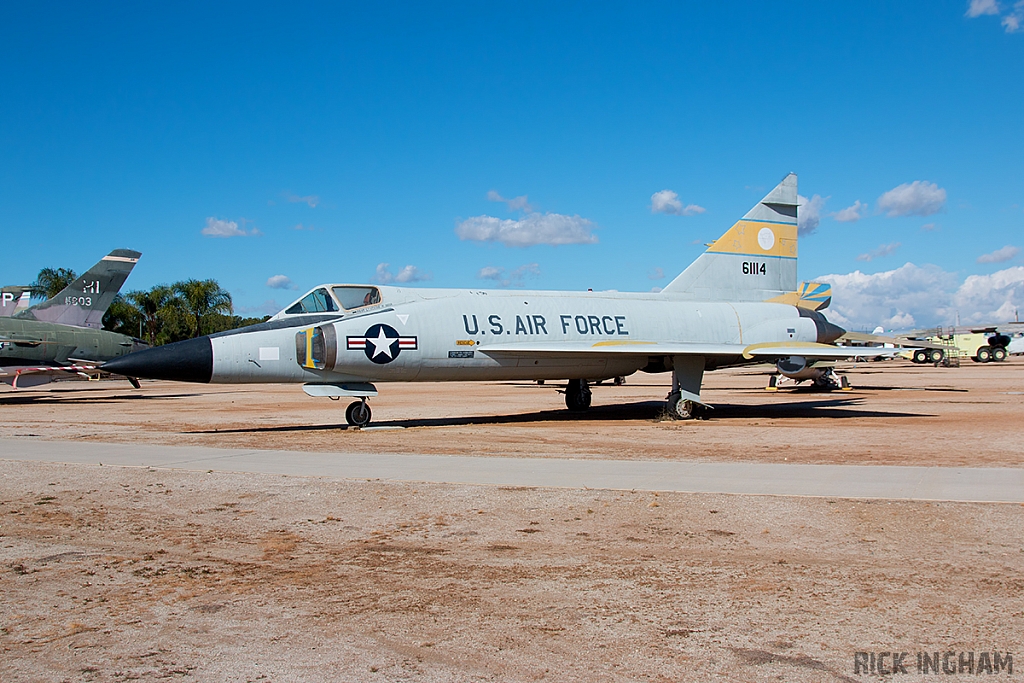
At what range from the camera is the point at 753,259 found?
69.3 ft

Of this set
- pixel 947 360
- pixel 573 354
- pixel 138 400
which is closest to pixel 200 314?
pixel 138 400

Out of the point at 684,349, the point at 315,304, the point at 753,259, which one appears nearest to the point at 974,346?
the point at 753,259

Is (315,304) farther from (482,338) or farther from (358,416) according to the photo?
(482,338)

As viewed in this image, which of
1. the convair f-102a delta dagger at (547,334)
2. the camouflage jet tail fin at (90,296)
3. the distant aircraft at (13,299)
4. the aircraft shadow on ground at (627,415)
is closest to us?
the convair f-102a delta dagger at (547,334)

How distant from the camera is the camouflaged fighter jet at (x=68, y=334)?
30031 millimetres

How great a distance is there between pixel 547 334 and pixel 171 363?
7623mm

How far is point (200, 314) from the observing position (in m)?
85.7

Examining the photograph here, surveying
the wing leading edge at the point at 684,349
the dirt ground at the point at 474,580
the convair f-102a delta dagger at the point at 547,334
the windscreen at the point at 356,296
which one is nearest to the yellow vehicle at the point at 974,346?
the convair f-102a delta dagger at the point at 547,334

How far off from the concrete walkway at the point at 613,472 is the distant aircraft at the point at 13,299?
35.9m

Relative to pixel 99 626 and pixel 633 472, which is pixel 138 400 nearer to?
pixel 633 472

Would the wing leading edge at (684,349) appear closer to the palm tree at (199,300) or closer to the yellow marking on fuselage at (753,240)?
the yellow marking on fuselage at (753,240)

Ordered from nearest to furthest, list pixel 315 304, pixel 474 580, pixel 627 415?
pixel 474 580 → pixel 315 304 → pixel 627 415

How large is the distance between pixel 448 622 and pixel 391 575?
108 centimetres

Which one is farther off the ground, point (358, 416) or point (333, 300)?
point (333, 300)
